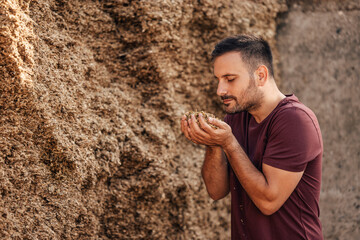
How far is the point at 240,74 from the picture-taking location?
1886mm

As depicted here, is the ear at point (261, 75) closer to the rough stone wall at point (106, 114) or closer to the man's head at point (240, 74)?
the man's head at point (240, 74)

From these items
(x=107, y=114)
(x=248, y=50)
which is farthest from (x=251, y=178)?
(x=107, y=114)

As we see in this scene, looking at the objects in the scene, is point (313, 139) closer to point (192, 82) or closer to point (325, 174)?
point (192, 82)

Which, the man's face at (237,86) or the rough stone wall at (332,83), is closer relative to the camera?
the man's face at (237,86)

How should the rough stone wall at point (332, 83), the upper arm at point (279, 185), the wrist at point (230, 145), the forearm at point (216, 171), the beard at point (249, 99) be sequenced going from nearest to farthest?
the upper arm at point (279, 185), the wrist at point (230, 145), the beard at point (249, 99), the forearm at point (216, 171), the rough stone wall at point (332, 83)

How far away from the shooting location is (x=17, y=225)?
1751 mm

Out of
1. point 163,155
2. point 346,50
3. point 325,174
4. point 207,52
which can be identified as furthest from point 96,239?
point 346,50

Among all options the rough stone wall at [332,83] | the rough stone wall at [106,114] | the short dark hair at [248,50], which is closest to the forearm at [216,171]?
the rough stone wall at [106,114]

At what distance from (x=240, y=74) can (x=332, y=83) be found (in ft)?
5.04

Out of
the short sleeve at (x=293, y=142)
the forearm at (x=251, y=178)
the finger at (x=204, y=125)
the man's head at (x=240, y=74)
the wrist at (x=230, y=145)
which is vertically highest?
the man's head at (x=240, y=74)

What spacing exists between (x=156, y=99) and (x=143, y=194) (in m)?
0.62

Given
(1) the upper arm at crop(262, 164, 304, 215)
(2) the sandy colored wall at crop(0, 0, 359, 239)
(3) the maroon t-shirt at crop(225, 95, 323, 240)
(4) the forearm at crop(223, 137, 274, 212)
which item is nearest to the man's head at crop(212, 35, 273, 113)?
(3) the maroon t-shirt at crop(225, 95, 323, 240)

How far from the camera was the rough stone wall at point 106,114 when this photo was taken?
1816 mm

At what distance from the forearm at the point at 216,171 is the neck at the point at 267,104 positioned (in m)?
0.28
